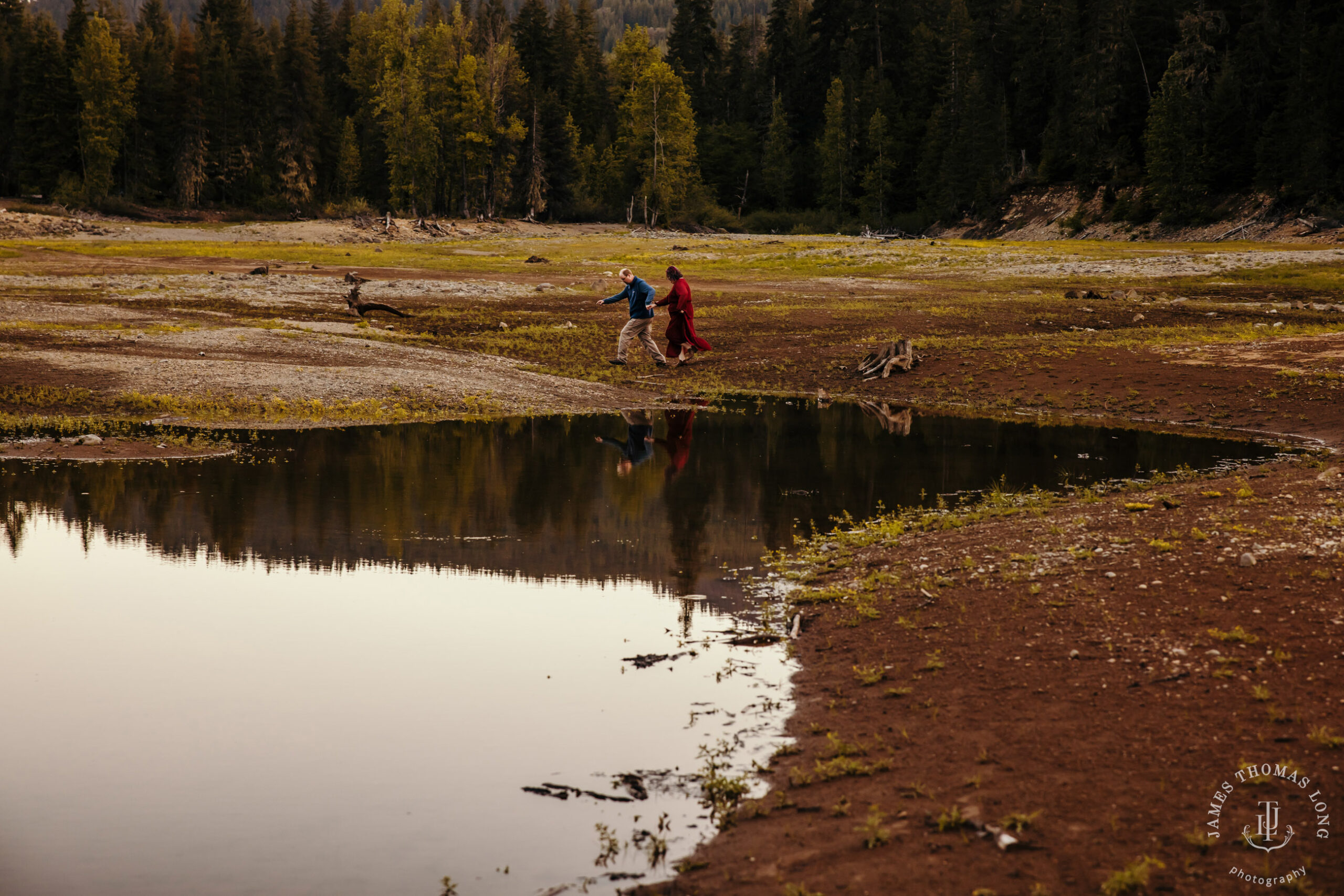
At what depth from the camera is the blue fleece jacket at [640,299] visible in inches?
1051

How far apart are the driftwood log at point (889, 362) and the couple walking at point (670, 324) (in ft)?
13.1

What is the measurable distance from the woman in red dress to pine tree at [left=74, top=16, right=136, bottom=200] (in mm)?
82502

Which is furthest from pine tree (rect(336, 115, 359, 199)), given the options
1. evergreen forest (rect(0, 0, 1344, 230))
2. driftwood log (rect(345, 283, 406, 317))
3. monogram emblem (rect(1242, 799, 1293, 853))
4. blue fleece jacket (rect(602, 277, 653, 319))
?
monogram emblem (rect(1242, 799, 1293, 853))

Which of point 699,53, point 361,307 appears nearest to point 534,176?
point 699,53

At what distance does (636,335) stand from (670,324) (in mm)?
927

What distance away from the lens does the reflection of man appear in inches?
679

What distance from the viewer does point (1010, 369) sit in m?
26.1

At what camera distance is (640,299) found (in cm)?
2691

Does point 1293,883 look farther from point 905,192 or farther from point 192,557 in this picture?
point 905,192

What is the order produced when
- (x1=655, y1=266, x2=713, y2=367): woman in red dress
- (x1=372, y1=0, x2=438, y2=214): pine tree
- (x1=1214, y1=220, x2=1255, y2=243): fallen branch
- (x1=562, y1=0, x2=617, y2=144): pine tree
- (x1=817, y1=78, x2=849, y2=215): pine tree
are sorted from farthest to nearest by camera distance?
(x1=562, y1=0, x2=617, y2=144): pine tree, (x1=817, y1=78, x2=849, y2=215): pine tree, (x1=372, y1=0, x2=438, y2=214): pine tree, (x1=1214, y1=220, x2=1255, y2=243): fallen branch, (x1=655, y1=266, x2=713, y2=367): woman in red dress

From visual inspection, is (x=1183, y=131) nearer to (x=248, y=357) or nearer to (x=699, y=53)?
(x=699, y=53)

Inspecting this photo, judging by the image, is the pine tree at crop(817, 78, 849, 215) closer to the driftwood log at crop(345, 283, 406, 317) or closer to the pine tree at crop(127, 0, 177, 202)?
the pine tree at crop(127, 0, 177, 202)

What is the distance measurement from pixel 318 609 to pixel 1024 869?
6845mm

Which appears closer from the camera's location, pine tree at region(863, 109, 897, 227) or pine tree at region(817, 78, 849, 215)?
pine tree at region(863, 109, 897, 227)
